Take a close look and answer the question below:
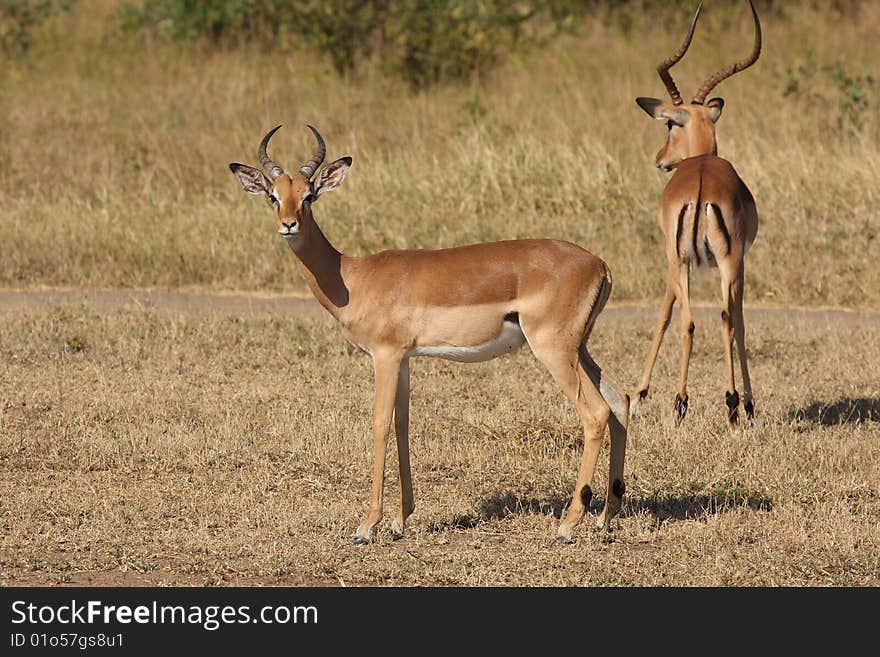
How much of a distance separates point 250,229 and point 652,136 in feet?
15.4

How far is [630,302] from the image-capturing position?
40.9ft

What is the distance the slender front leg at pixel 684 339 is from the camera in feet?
29.5

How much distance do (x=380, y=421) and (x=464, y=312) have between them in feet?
2.07

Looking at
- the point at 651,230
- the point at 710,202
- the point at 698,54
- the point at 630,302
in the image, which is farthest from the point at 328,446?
the point at 698,54

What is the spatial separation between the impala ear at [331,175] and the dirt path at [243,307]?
15.4ft

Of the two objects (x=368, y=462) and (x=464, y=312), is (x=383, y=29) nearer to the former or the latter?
(x=368, y=462)

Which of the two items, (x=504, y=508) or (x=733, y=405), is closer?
(x=504, y=508)

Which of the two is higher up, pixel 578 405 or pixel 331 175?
pixel 331 175

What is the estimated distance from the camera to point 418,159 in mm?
15109

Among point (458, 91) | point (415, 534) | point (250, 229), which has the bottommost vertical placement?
point (415, 534)

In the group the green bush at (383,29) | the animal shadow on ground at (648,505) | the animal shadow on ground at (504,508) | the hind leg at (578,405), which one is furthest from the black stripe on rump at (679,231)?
the green bush at (383,29)

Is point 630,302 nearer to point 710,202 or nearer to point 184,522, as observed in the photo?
point 710,202

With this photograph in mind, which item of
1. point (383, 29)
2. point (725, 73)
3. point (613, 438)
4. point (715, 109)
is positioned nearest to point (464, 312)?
point (613, 438)

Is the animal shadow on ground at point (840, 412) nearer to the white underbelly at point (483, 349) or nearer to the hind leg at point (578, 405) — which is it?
the hind leg at point (578, 405)
